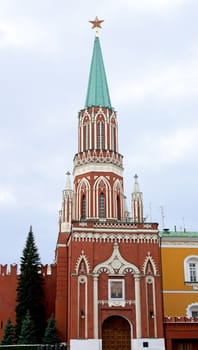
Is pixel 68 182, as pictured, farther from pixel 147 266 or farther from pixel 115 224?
pixel 147 266

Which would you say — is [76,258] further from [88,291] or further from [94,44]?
[94,44]

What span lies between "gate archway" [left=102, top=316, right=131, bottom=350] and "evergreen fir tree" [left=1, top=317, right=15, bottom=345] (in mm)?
10041

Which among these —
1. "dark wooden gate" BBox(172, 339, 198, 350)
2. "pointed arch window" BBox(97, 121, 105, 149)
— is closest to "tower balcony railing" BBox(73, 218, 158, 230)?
"pointed arch window" BBox(97, 121, 105, 149)

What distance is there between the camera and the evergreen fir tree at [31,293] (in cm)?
4654

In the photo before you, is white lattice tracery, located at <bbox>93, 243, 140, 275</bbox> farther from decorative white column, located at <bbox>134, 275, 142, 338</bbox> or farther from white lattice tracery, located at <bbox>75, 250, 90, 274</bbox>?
decorative white column, located at <bbox>134, 275, 142, 338</bbox>

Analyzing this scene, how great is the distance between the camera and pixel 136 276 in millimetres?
41344

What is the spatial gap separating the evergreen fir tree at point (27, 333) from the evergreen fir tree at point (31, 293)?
1245mm

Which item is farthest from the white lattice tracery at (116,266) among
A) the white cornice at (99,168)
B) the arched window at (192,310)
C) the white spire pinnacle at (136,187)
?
the white cornice at (99,168)

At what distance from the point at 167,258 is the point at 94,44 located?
78.0 feet

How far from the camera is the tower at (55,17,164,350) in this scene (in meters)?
39.9

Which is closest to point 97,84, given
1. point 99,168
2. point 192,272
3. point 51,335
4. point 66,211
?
point 99,168

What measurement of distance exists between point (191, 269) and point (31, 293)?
15104 mm

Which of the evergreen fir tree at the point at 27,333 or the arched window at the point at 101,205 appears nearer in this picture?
the evergreen fir tree at the point at 27,333

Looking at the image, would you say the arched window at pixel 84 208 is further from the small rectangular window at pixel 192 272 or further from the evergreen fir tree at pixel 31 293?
the small rectangular window at pixel 192 272
